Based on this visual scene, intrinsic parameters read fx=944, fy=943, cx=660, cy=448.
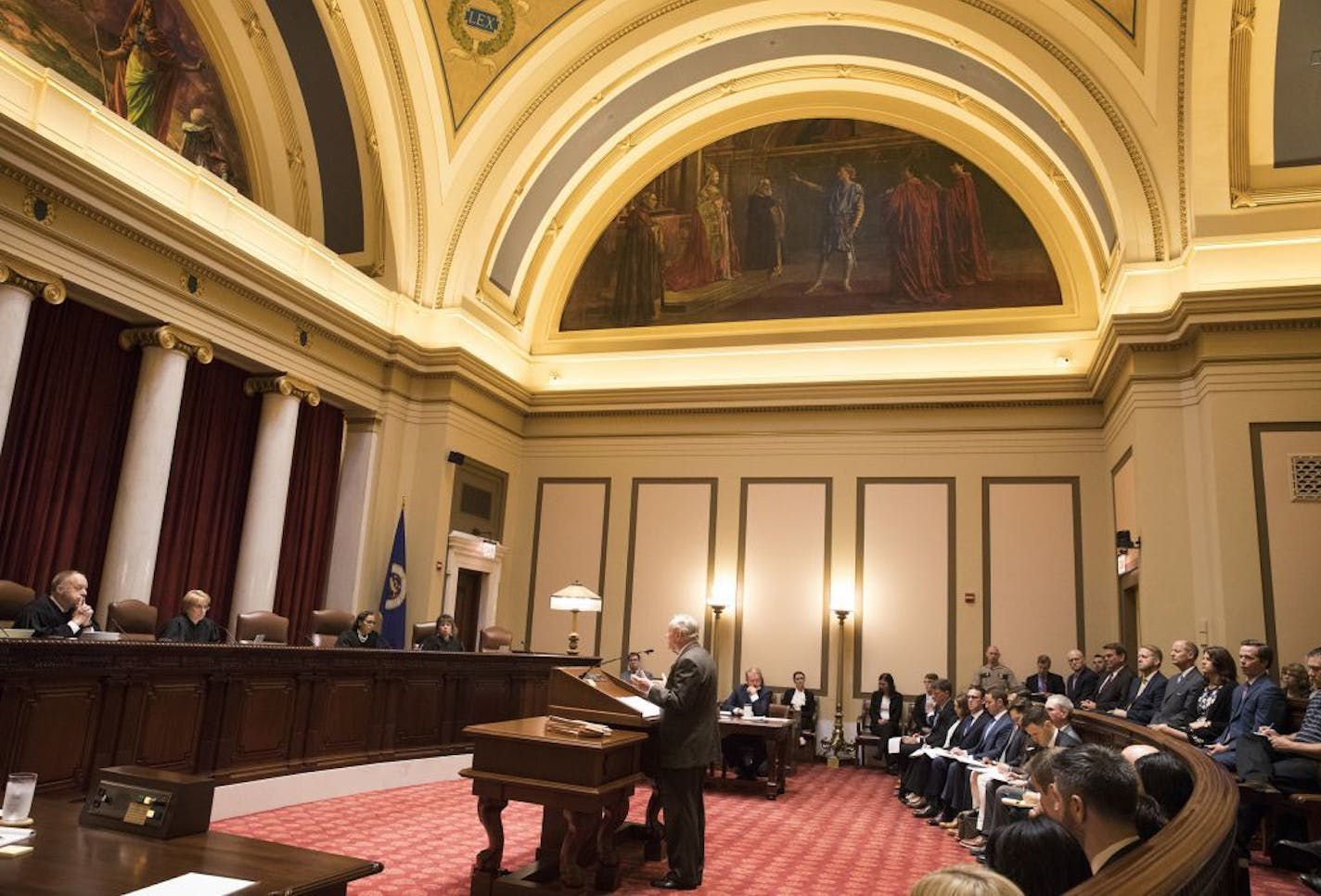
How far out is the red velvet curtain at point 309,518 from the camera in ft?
39.2

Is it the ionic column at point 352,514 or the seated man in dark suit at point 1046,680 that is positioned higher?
the ionic column at point 352,514

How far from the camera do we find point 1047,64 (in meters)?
11.2

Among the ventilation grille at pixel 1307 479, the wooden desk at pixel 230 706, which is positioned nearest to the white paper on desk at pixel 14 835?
the wooden desk at pixel 230 706

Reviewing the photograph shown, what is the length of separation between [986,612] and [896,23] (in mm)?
7902

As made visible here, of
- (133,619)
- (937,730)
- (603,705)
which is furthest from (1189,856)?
(937,730)

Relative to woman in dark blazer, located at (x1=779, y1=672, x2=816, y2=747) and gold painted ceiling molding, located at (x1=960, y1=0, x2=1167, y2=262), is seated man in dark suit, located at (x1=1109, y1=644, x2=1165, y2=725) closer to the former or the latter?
gold painted ceiling molding, located at (x1=960, y1=0, x2=1167, y2=262)

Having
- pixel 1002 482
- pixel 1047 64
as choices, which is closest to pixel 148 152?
→ pixel 1047 64

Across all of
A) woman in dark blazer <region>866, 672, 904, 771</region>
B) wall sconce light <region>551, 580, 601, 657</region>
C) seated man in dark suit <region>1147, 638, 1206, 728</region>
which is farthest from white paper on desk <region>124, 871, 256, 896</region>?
woman in dark blazer <region>866, 672, 904, 771</region>

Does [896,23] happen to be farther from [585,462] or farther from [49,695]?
[49,695]

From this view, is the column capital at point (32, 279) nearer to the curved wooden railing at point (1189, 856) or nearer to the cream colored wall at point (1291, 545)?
the curved wooden railing at point (1189, 856)

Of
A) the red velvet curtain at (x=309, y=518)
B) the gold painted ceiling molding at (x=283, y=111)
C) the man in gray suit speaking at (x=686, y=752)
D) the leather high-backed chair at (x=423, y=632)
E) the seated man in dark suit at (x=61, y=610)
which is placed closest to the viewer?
the man in gray suit speaking at (x=686, y=752)

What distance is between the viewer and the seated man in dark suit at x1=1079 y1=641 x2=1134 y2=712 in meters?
8.75

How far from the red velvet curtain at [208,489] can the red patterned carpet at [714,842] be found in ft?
13.9

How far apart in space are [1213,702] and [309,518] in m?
10.2
